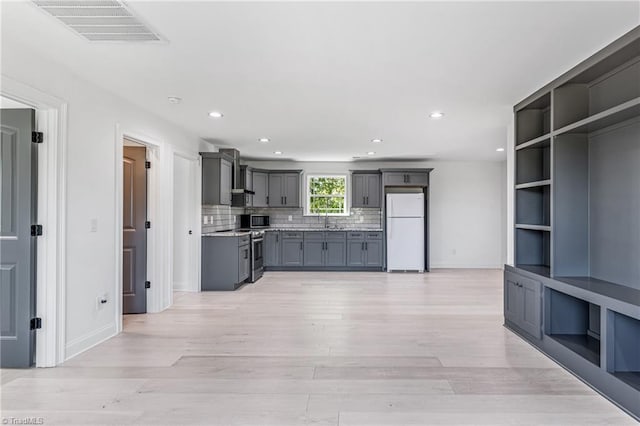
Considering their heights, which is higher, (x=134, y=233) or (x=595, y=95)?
(x=595, y=95)

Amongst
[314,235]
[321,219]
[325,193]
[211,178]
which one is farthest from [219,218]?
[325,193]

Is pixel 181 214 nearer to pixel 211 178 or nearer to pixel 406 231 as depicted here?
pixel 211 178

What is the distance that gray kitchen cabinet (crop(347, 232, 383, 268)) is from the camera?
26.5ft

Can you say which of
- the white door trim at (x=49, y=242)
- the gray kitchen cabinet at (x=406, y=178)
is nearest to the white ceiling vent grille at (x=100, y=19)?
the white door trim at (x=49, y=242)

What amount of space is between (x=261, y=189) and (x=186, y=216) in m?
2.66

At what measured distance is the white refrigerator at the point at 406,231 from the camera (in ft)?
26.1

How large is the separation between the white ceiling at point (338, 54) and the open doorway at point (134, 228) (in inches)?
29.8

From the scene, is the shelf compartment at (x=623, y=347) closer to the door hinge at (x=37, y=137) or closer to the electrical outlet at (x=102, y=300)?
the electrical outlet at (x=102, y=300)

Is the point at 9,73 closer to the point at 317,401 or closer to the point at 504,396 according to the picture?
the point at 317,401

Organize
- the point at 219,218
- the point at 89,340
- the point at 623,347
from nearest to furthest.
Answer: the point at 623,347, the point at 89,340, the point at 219,218

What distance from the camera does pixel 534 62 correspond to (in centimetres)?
296

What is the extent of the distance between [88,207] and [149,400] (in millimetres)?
1853

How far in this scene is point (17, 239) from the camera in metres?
2.96

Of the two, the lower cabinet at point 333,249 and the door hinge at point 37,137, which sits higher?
the door hinge at point 37,137
